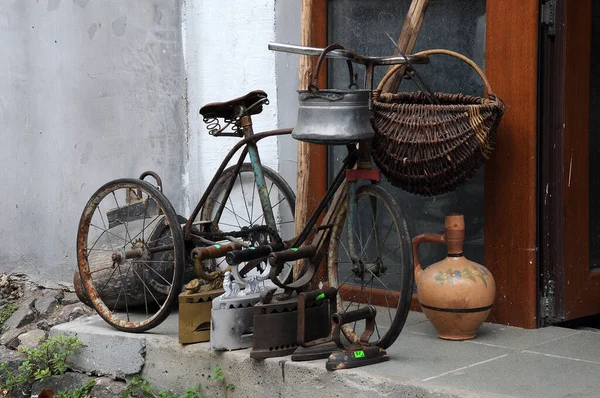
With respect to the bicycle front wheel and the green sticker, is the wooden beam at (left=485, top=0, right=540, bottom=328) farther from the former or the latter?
the green sticker

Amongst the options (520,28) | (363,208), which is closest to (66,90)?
(363,208)

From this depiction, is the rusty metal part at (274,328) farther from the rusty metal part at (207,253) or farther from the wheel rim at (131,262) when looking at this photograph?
the wheel rim at (131,262)

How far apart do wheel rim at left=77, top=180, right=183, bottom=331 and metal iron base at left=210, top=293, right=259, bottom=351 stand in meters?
0.46

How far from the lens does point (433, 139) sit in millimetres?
4586

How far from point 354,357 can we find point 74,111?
3.06 m

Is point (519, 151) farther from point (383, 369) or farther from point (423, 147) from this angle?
point (383, 369)

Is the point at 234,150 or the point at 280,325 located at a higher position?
the point at 234,150

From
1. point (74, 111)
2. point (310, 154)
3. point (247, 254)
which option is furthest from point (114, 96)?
point (247, 254)

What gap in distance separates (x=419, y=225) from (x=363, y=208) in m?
0.36

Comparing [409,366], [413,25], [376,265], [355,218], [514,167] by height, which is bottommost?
[409,366]

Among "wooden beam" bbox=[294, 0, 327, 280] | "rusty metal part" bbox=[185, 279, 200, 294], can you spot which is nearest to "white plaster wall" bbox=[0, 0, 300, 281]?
"wooden beam" bbox=[294, 0, 327, 280]

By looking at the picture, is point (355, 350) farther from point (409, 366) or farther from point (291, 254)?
point (291, 254)

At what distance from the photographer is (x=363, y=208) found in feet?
18.8

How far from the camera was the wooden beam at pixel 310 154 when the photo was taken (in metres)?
5.31
